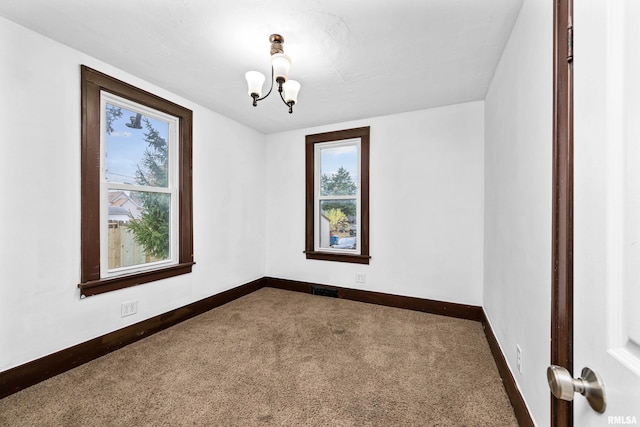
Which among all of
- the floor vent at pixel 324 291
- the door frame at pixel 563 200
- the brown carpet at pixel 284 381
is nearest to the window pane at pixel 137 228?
the brown carpet at pixel 284 381

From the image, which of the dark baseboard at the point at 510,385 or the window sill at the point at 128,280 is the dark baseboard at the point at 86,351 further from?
the dark baseboard at the point at 510,385

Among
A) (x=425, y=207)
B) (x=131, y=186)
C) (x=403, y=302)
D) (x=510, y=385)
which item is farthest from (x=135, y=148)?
(x=510, y=385)

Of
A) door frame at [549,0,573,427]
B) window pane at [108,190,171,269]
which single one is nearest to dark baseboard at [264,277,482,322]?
window pane at [108,190,171,269]

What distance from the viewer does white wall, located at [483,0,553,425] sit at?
1.21 meters

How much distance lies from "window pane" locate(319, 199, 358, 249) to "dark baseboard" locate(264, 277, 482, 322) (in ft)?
2.00

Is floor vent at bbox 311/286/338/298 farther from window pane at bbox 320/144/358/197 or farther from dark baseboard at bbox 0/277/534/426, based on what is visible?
window pane at bbox 320/144/358/197

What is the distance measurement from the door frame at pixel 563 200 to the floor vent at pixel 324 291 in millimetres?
2976

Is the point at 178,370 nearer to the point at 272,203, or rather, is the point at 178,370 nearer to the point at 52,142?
the point at 52,142

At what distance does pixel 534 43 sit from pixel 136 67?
2.82 metres

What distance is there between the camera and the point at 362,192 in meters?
3.55

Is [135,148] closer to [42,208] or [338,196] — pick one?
[42,208]

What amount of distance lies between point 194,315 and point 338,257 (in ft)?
6.07

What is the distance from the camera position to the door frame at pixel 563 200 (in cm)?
65

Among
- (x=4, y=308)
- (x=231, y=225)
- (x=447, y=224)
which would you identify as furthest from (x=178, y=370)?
(x=447, y=224)
